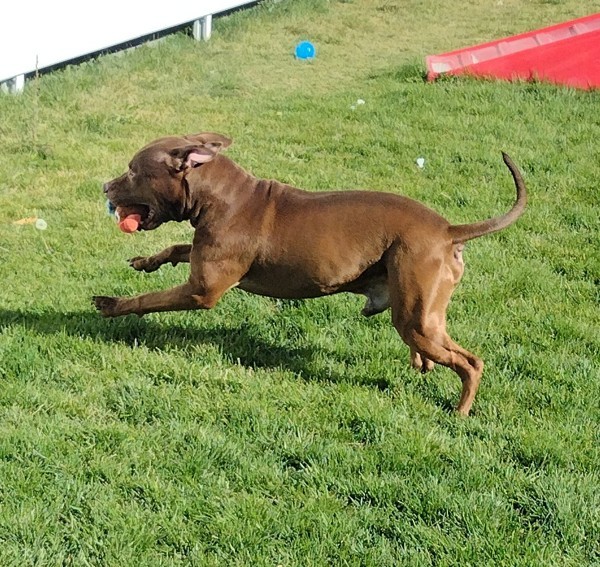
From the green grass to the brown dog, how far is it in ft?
1.36

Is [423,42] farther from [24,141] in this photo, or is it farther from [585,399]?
[585,399]

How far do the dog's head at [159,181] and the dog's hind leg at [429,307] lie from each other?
3.77 feet

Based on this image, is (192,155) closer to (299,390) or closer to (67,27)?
(299,390)

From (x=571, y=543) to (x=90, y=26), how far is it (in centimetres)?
956

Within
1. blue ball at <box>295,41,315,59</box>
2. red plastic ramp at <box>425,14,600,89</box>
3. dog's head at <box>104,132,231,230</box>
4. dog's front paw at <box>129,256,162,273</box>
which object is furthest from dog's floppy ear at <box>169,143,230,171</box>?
blue ball at <box>295,41,315,59</box>

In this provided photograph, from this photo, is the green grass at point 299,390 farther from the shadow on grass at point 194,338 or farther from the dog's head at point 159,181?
the dog's head at point 159,181

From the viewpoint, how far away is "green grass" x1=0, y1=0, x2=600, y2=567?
3.71 metres

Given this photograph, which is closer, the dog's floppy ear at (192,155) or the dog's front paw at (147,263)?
the dog's floppy ear at (192,155)

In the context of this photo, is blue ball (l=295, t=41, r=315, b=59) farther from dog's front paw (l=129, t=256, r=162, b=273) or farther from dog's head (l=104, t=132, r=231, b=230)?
dog's head (l=104, t=132, r=231, b=230)

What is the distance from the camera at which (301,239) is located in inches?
183

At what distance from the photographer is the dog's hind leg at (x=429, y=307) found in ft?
14.7

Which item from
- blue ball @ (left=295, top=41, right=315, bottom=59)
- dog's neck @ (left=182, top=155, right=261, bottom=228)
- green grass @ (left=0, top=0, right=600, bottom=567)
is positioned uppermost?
blue ball @ (left=295, top=41, right=315, bottom=59)

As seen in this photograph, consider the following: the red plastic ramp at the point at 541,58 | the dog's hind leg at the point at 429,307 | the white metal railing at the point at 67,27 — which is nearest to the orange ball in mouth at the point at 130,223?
the dog's hind leg at the point at 429,307

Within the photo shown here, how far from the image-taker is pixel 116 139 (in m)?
8.99
